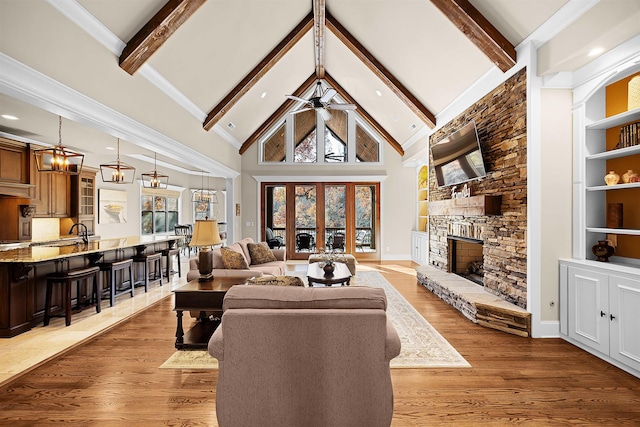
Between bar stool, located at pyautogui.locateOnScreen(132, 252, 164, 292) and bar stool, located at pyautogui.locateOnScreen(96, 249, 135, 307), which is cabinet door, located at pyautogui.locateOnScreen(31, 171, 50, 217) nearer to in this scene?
bar stool, located at pyautogui.locateOnScreen(132, 252, 164, 292)

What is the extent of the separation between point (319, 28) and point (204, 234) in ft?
14.1

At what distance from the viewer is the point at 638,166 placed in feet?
10.1

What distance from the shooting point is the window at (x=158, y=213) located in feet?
31.2

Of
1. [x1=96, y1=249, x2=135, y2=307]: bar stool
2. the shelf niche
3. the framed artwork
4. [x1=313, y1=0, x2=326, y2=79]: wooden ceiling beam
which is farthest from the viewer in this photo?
the framed artwork

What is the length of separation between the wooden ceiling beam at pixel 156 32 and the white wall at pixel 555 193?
4.15m

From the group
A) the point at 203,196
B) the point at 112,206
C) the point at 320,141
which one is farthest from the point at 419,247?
the point at 112,206

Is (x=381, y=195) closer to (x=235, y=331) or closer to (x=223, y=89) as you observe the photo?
(x=223, y=89)

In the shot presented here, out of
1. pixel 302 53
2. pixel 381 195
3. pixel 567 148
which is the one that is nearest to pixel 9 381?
pixel 567 148

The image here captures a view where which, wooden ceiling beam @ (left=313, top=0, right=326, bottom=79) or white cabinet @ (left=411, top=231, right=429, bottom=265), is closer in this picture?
wooden ceiling beam @ (left=313, top=0, right=326, bottom=79)

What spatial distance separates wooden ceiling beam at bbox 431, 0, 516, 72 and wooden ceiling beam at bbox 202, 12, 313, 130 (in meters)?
2.56

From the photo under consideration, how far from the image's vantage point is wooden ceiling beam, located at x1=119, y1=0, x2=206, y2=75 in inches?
141

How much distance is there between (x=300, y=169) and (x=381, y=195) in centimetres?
244

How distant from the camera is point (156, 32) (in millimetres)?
3646

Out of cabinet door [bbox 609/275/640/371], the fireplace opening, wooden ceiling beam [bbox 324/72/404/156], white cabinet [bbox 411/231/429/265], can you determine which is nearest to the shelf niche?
the fireplace opening
